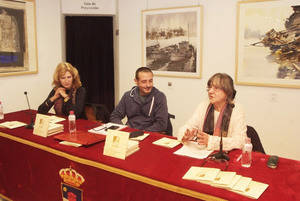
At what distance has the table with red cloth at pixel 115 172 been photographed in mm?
1526

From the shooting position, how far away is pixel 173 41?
167 inches

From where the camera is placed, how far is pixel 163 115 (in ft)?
9.66

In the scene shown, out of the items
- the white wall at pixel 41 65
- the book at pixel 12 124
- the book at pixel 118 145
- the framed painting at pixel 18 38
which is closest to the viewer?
the book at pixel 118 145

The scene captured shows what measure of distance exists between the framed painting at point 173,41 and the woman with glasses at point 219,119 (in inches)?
68.1

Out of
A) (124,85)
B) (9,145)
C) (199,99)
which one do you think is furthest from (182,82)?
(9,145)

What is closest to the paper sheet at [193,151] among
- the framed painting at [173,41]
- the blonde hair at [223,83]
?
the blonde hair at [223,83]

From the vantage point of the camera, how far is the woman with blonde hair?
130 inches

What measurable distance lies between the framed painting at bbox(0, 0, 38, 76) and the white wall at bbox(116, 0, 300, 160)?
1.46 meters

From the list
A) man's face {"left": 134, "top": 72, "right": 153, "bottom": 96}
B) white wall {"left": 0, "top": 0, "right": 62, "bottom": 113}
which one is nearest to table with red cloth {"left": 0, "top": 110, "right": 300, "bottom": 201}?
man's face {"left": 134, "top": 72, "right": 153, "bottom": 96}

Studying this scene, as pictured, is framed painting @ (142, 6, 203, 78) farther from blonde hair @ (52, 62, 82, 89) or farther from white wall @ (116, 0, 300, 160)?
blonde hair @ (52, 62, 82, 89)

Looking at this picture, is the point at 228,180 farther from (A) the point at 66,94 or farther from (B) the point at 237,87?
(B) the point at 237,87

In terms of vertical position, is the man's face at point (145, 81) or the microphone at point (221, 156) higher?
the man's face at point (145, 81)

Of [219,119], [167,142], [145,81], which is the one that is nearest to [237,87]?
[145,81]

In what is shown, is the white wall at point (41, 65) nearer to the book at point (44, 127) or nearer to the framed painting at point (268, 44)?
the book at point (44, 127)
